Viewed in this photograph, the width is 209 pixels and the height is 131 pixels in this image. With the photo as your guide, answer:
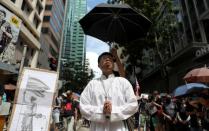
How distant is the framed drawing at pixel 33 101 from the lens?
5.72m

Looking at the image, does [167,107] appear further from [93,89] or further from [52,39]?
[52,39]

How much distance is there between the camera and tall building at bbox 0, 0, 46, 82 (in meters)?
21.2

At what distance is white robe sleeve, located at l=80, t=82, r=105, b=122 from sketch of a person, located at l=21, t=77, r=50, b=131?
3436 mm

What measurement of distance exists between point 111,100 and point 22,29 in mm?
27180

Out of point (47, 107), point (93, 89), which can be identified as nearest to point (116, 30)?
point (93, 89)

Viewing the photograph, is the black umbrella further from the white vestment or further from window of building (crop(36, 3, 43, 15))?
window of building (crop(36, 3, 43, 15))

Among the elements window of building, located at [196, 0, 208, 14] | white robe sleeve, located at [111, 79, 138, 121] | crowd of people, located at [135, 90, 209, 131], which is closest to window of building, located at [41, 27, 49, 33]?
window of building, located at [196, 0, 208, 14]

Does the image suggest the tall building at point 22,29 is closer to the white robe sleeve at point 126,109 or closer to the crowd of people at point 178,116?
the crowd of people at point 178,116

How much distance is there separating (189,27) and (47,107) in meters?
18.9

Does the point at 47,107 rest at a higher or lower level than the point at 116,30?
lower

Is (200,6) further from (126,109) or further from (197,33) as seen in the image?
(126,109)

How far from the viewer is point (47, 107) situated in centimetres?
604

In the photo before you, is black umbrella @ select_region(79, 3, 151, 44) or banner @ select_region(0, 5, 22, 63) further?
banner @ select_region(0, 5, 22, 63)

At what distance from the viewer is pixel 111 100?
271 centimetres
